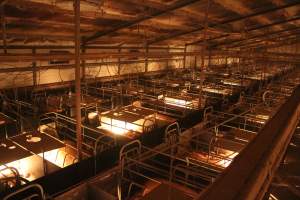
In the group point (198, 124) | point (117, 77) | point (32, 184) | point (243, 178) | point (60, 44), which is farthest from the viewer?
point (117, 77)

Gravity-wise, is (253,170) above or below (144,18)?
below

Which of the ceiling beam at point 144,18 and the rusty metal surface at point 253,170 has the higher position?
the ceiling beam at point 144,18

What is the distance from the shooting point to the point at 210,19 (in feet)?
25.3

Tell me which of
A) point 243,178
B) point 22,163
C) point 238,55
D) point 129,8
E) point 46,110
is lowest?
point 22,163

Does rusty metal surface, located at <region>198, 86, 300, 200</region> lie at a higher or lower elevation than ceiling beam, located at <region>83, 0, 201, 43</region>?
lower

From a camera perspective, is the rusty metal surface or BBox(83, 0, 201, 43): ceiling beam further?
BBox(83, 0, 201, 43): ceiling beam

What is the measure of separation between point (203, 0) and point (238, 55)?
3.18 meters

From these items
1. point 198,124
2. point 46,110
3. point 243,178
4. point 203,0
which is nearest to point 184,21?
point 203,0

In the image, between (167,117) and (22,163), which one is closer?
(22,163)

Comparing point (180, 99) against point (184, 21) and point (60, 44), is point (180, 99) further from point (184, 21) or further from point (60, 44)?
point (60, 44)

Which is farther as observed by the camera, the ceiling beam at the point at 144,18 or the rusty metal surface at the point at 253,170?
the ceiling beam at the point at 144,18

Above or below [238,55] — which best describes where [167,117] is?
below

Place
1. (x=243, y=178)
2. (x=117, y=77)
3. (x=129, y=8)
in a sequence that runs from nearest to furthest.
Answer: (x=243, y=178) < (x=129, y=8) < (x=117, y=77)

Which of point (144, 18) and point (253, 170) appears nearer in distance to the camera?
point (253, 170)
